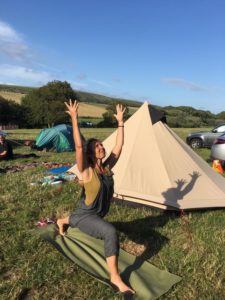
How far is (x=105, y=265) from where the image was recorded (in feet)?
16.2

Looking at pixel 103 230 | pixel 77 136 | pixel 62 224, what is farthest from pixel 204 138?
pixel 77 136

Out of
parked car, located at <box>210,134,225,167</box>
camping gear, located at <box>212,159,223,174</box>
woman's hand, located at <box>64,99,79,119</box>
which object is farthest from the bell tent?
parked car, located at <box>210,134,225,167</box>

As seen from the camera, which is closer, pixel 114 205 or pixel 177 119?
pixel 114 205

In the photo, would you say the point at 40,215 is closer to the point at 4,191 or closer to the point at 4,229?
the point at 4,229

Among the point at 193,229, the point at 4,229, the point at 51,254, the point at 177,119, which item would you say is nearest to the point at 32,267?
the point at 51,254

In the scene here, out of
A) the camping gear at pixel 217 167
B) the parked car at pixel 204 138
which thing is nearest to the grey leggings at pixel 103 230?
the camping gear at pixel 217 167

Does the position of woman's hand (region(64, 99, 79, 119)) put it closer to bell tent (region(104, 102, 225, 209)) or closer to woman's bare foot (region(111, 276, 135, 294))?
woman's bare foot (region(111, 276, 135, 294))

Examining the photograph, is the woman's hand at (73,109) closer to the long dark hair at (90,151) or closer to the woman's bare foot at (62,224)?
the long dark hair at (90,151)

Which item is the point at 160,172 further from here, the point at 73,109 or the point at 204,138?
the point at 204,138

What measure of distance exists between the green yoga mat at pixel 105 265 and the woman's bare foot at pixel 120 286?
0.32ft

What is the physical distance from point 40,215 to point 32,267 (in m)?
2.26

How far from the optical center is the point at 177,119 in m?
65.3

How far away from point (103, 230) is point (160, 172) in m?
3.35

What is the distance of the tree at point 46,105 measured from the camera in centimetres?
7275
